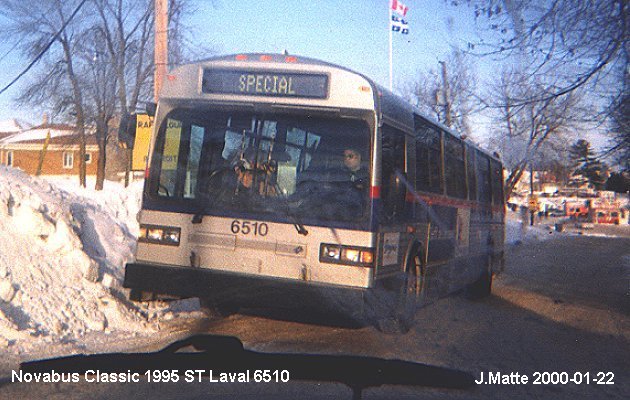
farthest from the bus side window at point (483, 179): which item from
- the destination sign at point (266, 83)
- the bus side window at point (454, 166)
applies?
the destination sign at point (266, 83)

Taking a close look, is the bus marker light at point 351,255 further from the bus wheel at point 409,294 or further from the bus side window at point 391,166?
the bus wheel at point 409,294

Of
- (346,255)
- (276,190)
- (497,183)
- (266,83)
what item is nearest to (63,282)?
(276,190)

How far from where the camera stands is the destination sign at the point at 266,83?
812cm

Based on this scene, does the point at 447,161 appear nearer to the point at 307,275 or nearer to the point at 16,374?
the point at 307,275

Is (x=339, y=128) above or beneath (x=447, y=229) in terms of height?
above

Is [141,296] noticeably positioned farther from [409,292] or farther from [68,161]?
[68,161]

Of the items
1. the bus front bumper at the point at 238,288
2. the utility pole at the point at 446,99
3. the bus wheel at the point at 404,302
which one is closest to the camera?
the bus front bumper at the point at 238,288

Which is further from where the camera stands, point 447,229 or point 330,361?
point 447,229

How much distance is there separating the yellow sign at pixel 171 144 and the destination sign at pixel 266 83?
0.54 meters

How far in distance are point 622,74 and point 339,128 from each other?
5.25m

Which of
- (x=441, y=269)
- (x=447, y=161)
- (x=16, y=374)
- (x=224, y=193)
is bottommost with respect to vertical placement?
(x=16, y=374)

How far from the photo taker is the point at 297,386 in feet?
16.8

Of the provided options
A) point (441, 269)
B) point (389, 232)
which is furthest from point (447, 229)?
point (389, 232)

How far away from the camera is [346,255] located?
25.3ft
